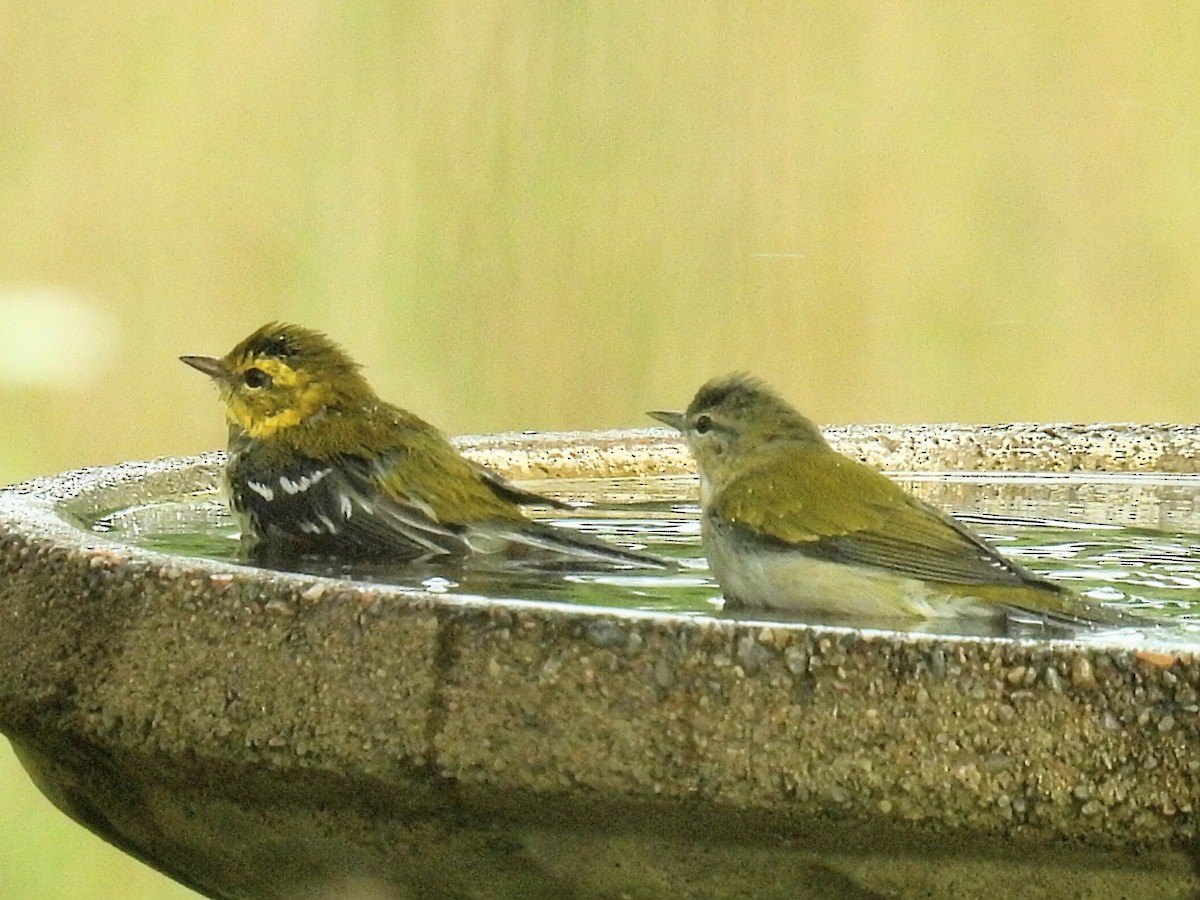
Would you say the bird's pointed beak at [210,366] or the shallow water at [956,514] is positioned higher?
the bird's pointed beak at [210,366]

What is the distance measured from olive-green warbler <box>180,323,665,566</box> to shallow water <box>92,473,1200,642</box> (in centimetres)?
8

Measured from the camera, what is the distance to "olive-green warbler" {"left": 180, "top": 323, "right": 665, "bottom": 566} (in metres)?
3.38

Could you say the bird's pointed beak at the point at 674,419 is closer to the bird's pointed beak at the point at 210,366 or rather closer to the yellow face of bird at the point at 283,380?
the yellow face of bird at the point at 283,380

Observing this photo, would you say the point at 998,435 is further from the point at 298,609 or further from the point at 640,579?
the point at 298,609

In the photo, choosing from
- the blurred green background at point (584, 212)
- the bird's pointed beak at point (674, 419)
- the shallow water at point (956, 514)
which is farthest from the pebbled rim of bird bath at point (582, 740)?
the blurred green background at point (584, 212)

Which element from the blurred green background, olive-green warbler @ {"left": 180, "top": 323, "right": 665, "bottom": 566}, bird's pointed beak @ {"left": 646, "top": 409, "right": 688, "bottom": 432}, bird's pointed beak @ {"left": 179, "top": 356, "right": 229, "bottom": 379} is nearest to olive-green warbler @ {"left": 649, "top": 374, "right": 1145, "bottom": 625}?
olive-green warbler @ {"left": 180, "top": 323, "right": 665, "bottom": 566}

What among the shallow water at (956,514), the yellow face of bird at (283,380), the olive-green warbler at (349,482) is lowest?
the shallow water at (956,514)

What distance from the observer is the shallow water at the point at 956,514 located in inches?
114

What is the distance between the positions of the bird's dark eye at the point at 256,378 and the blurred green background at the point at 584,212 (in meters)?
2.36

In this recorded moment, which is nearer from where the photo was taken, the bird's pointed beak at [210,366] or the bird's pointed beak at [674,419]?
the bird's pointed beak at [674,419]

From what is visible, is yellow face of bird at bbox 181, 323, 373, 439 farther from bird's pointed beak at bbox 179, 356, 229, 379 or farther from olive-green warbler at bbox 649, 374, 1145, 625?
olive-green warbler at bbox 649, 374, 1145, 625

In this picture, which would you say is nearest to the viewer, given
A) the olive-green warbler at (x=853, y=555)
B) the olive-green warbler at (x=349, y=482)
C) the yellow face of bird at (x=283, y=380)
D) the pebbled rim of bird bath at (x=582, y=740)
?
the pebbled rim of bird bath at (x=582, y=740)

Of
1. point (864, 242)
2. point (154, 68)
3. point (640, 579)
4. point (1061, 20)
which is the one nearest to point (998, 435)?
point (640, 579)

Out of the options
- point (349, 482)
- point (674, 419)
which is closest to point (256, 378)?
point (349, 482)
